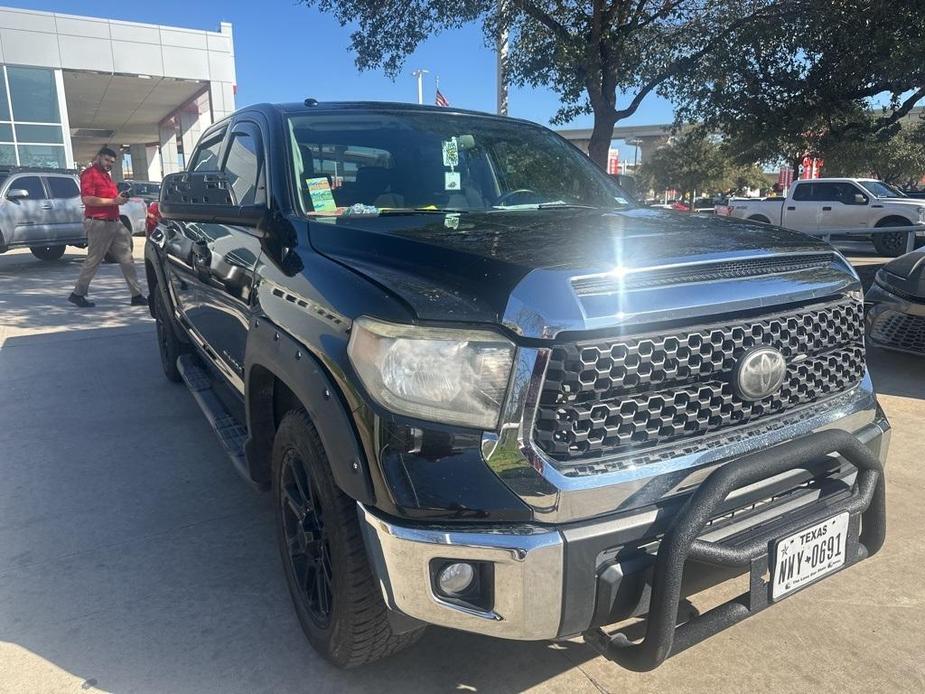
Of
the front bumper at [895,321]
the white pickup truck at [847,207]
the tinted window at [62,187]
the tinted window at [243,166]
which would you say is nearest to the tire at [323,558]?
the tinted window at [243,166]

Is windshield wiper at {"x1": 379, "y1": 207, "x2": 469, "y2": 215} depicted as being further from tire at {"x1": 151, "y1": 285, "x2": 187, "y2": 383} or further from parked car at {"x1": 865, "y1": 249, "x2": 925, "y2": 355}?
parked car at {"x1": 865, "y1": 249, "x2": 925, "y2": 355}

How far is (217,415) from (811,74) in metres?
9.58

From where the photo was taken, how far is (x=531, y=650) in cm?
244

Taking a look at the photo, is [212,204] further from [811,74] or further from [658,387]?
[811,74]

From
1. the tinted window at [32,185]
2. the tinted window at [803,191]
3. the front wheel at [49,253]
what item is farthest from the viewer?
the tinted window at [803,191]

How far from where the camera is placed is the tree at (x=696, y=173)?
47.7 meters

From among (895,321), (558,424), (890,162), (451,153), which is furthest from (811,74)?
(890,162)

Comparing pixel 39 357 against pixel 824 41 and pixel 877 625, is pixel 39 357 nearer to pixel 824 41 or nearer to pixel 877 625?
pixel 877 625

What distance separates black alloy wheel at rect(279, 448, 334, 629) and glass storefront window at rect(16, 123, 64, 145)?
26.2 meters

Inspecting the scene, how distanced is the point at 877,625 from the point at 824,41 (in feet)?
29.2

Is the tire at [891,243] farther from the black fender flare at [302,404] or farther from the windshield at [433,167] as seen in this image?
the black fender flare at [302,404]

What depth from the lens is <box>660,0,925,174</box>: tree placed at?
26.5ft

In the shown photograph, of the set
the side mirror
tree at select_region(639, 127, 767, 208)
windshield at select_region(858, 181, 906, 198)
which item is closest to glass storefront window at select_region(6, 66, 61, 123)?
windshield at select_region(858, 181, 906, 198)

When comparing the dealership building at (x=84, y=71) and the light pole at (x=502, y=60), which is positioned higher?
the dealership building at (x=84, y=71)
